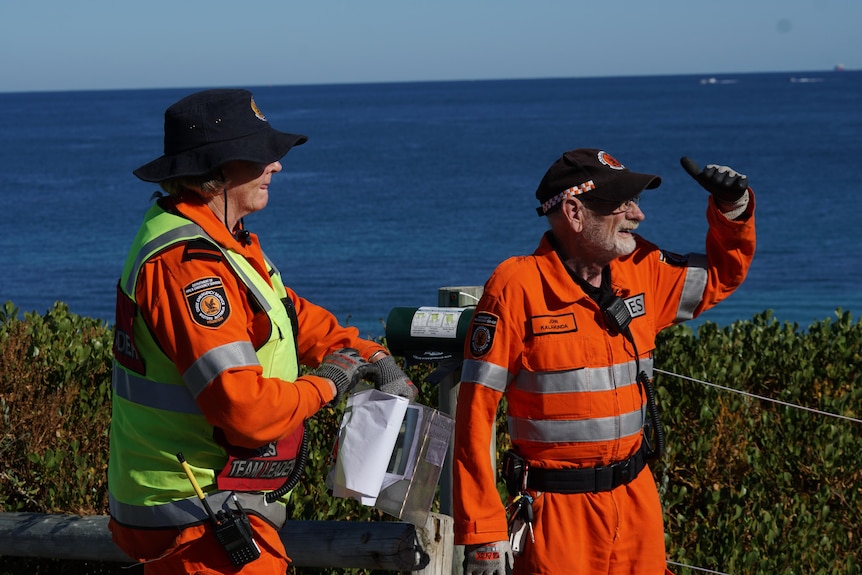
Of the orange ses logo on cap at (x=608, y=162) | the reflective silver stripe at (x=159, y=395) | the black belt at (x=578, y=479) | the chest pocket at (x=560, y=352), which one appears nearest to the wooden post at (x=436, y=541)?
the black belt at (x=578, y=479)

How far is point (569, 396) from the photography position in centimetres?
393

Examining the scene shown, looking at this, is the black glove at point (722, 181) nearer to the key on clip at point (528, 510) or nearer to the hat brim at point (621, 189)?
the hat brim at point (621, 189)

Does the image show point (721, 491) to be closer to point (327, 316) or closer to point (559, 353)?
point (559, 353)

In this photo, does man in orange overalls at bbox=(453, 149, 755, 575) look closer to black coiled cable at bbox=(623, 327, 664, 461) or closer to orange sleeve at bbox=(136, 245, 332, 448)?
black coiled cable at bbox=(623, 327, 664, 461)

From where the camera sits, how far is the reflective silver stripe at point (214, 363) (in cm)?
317

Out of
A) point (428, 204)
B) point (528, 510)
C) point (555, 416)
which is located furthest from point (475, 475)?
point (428, 204)

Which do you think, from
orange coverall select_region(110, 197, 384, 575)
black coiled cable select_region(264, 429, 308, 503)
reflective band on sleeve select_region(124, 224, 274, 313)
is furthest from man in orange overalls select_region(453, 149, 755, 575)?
reflective band on sleeve select_region(124, 224, 274, 313)

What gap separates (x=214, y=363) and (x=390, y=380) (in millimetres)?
805

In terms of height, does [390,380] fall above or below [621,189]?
below

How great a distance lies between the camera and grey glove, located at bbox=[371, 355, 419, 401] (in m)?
3.82

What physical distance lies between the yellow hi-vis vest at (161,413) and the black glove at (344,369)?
0.62 feet

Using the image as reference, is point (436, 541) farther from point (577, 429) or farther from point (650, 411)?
point (650, 411)

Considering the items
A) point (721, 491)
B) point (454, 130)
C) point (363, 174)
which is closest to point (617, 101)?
point (454, 130)

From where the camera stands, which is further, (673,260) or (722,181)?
(673,260)
